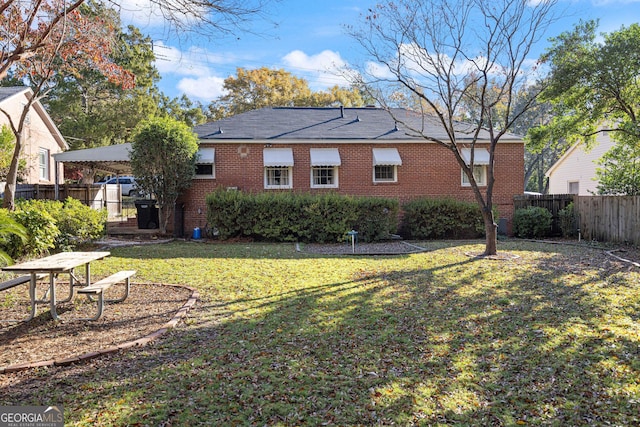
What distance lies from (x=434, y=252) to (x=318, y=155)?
664 cm

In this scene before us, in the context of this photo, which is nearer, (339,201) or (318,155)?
(339,201)

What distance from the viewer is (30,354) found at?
4.51 m

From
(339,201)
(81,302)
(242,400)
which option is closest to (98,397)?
(242,400)

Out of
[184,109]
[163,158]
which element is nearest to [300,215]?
[163,158]

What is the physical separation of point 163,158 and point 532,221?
13225 millimetres

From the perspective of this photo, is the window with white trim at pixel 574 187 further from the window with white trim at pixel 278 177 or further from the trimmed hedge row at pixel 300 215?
the window with white trim at pixel 278 177

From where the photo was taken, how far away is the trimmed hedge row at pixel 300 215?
14656 millimetres

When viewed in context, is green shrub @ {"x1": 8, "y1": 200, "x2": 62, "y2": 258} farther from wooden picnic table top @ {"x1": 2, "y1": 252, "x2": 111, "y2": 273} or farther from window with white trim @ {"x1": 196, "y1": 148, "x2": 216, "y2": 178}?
window with white trim @ {"x1": 196, "y1": 148, "x2": 216, "y2": 178}

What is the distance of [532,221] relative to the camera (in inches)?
638

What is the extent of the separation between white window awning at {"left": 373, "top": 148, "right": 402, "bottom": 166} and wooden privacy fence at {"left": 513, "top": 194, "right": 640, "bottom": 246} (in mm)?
5017

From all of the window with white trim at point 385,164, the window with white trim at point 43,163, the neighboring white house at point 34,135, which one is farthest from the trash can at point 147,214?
the window with white trim at point 43,163

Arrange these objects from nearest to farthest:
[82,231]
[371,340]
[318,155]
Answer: [371,340] → [82,231] → [318,155]

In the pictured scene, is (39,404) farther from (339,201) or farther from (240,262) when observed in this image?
(339,201)

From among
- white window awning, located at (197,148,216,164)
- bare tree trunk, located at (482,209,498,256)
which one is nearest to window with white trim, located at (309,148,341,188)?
white window awning, located at (197,148,216,164)
